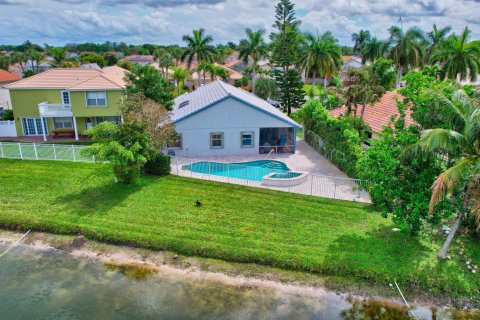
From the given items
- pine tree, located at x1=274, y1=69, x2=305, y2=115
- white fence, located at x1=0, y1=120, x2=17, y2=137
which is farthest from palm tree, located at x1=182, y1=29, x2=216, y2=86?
white fence, located at x1=0, y1=120, x2=17, y2=137

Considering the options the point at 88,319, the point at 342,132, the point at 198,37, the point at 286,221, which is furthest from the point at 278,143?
the point at 198,37

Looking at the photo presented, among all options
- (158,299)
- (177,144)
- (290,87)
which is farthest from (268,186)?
(290,87)

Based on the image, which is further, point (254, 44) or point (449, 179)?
point (254, 44)

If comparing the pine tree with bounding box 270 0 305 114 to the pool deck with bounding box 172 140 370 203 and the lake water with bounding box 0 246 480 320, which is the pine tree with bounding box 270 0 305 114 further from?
the lake water with bounding box 0 246 480 320

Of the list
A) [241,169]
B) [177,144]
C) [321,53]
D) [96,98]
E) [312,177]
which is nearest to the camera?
[312,177]

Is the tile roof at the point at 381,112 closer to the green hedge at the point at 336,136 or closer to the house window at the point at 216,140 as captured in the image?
the green hedge at the point at 336,136

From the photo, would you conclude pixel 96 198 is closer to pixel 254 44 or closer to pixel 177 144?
pixel 177 144

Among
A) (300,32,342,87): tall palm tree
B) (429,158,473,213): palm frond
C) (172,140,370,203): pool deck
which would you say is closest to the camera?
(429,158,473,213): palm frond
